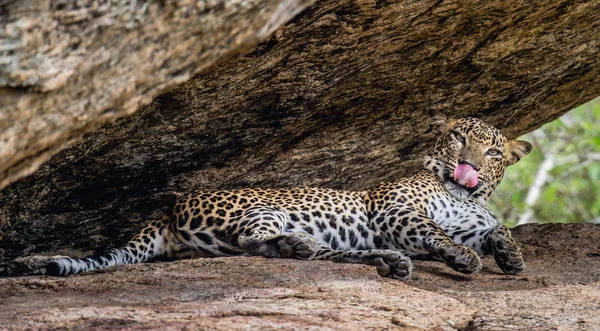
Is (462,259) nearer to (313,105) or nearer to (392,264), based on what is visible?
(392,264)

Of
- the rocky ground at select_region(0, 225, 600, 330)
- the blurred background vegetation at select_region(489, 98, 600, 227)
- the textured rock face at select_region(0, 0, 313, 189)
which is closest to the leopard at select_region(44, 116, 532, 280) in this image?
the rocky ground at select_region(0, 225, 600, 330)

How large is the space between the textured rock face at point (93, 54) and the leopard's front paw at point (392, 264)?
10.4ft

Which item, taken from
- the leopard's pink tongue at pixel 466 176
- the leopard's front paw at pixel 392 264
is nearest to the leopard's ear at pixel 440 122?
the leopard's pink tongue at pixel 466 176

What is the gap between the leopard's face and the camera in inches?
387

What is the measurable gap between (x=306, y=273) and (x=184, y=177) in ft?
8.18

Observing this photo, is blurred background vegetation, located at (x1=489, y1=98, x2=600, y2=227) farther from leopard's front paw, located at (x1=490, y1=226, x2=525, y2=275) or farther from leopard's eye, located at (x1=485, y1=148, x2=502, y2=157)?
leopard's front paw, located at (x1=490, y1=226, x2=525, y2=275)

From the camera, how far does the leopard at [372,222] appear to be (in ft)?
26.0

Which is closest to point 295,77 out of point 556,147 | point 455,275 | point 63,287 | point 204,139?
point 204,139

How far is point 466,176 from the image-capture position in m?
9.77

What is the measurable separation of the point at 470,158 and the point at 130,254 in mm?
3711

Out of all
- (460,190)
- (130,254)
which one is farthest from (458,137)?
(130,254)

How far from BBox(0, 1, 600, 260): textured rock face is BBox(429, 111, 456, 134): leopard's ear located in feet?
0.30

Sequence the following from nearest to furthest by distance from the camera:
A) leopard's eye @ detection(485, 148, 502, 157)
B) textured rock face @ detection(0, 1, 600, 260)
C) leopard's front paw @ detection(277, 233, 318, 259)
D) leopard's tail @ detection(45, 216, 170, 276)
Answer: leopard's tail @ detection(45, 216, 170, 276), leopard's front paw @ detection(277, 233, 318, 259), textured rock face @ detection(0, 1, 600, 260), leopard's eye @ detection(485, 148, 502, 157)

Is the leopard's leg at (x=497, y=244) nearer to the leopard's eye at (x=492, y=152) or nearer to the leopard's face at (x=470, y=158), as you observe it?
the leopard's face at (x=470, y=158)
